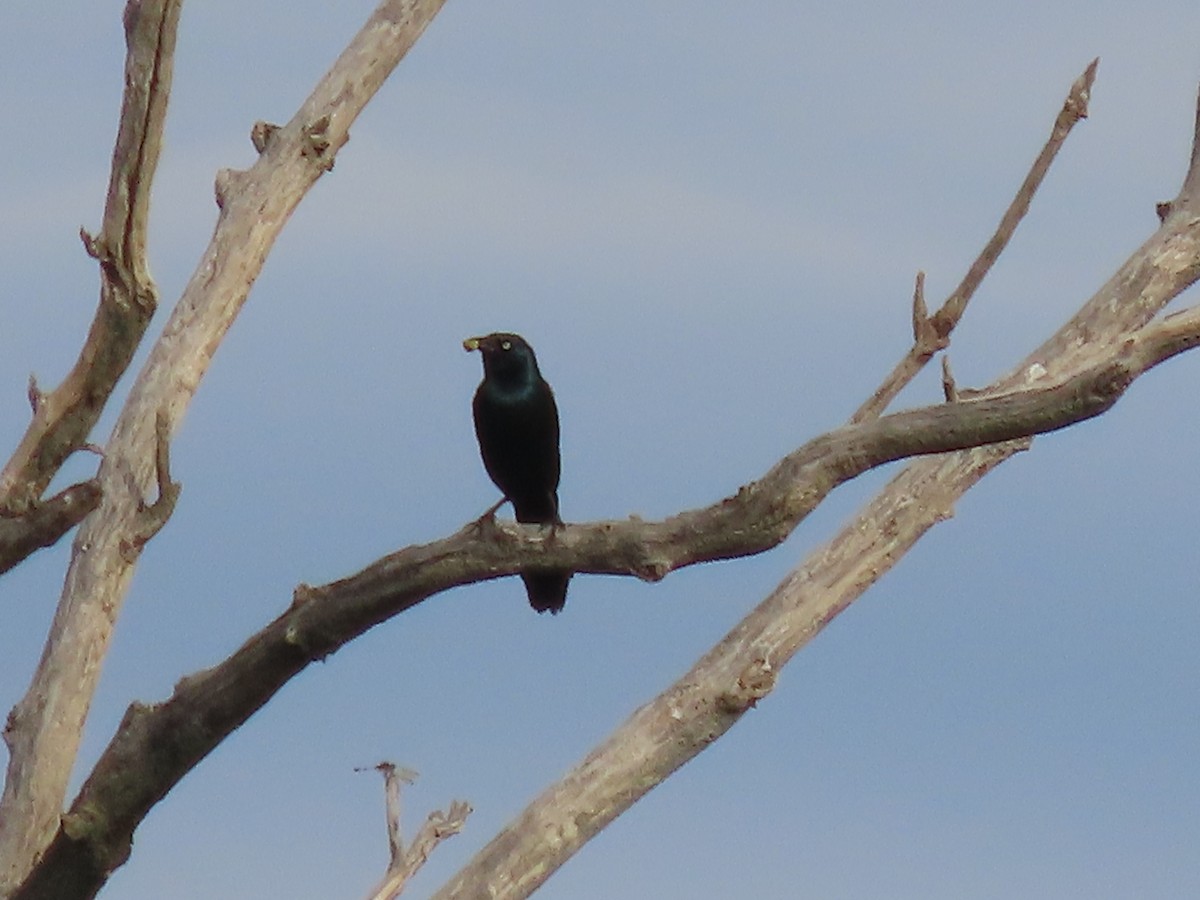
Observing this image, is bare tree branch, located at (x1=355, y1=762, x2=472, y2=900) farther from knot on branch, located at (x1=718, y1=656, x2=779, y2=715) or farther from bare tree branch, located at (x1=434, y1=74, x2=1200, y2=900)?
knot on branch, located at (x1=718, y1=656, x2=779, y2=715)

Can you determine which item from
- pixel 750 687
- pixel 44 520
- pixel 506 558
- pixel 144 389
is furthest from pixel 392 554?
pixel 144 389

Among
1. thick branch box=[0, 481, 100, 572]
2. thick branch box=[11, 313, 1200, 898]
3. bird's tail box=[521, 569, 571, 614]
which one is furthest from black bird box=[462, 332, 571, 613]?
thick branch box=[11, 313, 1200, 898]

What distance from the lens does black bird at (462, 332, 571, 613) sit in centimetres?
647

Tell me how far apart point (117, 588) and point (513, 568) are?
2040 millimetres

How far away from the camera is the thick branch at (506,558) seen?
387 centimetres

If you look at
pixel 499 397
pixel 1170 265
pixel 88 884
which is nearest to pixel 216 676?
pixel 88 884

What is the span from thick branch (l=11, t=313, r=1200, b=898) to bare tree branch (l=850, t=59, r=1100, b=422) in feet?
6.33

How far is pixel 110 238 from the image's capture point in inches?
Result: 212

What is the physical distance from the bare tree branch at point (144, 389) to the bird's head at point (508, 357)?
0.84m

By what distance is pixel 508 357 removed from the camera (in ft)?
21.5

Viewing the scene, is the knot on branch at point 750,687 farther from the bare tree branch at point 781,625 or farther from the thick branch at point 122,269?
the thick branch at point 122,269

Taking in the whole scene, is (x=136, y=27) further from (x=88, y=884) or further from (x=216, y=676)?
(x=88, y=884)

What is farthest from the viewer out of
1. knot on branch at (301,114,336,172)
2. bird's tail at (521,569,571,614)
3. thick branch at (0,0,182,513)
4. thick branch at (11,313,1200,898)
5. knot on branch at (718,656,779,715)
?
bird's tail at (521,569,571,614)

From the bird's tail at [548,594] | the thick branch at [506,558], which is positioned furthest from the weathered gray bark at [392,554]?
the bird's tail at [548,594]
